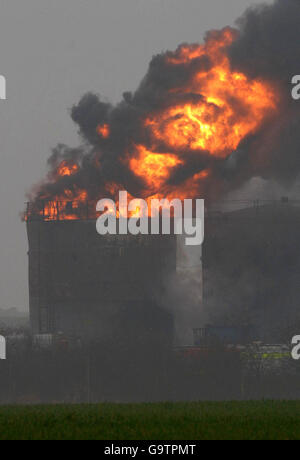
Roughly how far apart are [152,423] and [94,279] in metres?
67.9

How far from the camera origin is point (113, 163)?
86000mm

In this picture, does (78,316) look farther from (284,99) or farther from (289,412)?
(289,412)

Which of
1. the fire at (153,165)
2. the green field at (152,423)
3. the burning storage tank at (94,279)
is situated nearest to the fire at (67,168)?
the burning storage tank at (94,279)

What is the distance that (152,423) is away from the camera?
80.2 ft

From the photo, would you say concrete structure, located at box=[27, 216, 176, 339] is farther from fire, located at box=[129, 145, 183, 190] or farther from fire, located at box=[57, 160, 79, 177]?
fire, located at box=[129, 145, 183, 190]

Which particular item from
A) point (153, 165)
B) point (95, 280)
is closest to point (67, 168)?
point (153, 165)

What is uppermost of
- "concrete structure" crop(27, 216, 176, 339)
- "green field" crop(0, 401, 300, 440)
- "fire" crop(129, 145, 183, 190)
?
"fire" crop(129, 145, 183, 190)

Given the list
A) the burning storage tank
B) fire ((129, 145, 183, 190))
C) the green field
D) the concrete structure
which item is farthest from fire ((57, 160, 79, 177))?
the green field

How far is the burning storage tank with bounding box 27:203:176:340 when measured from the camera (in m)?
90.8

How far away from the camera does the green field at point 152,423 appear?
22.2 meters

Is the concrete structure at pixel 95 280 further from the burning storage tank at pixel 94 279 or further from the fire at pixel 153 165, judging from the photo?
the fire at pixel 153 165

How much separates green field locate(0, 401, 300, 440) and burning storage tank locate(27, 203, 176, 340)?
61.0 meters

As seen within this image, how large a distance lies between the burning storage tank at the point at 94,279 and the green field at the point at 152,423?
61.0 metres
